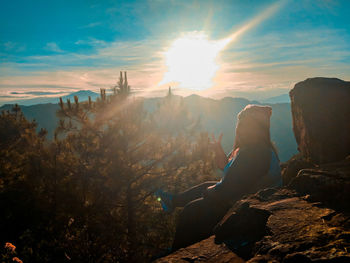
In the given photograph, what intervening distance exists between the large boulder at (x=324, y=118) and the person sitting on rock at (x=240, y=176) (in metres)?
3.89

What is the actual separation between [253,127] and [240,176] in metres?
0.93

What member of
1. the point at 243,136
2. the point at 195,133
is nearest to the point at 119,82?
the point at 195,133

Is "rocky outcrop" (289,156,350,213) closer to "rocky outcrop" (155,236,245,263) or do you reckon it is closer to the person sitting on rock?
the person sitting on rock

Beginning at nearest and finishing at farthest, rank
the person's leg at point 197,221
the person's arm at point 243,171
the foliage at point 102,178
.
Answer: the person's arm at point 243,171 < the person's leg at point 197,221 < the foliage at point 102,178

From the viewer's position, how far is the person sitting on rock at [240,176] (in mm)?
3621

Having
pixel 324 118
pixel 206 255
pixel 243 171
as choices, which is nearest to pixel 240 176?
pixel 243 171

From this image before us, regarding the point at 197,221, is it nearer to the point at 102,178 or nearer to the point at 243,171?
the point at 243,171

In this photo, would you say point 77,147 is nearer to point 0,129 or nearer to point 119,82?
point 119,82

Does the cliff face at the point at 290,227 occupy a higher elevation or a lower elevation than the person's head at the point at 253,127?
lower

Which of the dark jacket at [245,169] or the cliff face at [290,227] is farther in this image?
the dark jacket at [245,169]

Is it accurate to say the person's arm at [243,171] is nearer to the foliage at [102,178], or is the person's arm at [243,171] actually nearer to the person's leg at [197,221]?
the person's leg at [197,221]

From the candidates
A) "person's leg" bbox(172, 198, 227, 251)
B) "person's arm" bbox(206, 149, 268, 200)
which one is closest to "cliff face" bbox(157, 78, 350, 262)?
"person's arm" bbox(206, 149, 268, 200)

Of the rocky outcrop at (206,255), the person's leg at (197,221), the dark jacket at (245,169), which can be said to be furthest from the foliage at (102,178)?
the dark jacket at (245,169)

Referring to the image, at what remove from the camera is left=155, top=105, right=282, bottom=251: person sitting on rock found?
11.9ft
